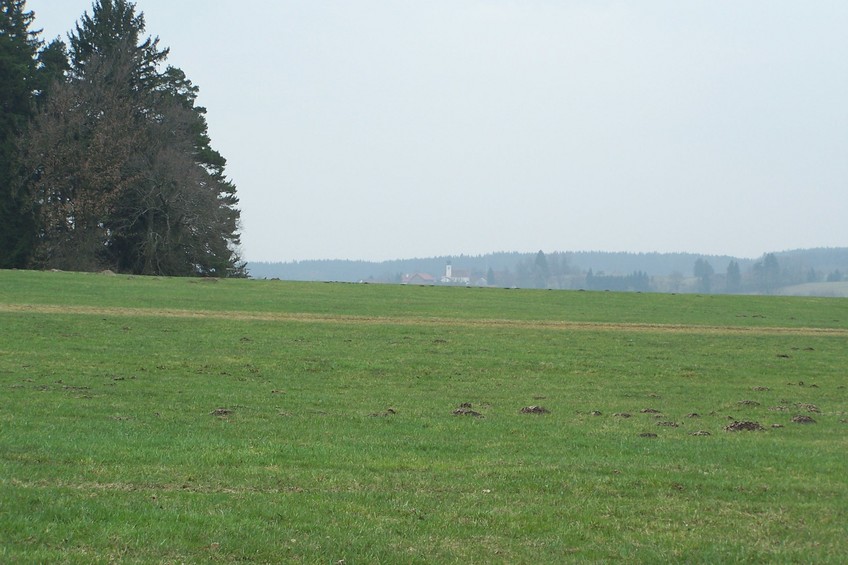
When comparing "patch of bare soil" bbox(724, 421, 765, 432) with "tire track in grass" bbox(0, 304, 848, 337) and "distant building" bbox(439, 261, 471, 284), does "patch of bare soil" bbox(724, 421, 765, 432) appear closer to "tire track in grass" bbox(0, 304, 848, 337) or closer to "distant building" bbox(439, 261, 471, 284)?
"tire track in grass" bbox(0, 304, 848, 337)

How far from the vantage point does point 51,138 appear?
6744 cm

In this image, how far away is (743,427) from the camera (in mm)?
17797

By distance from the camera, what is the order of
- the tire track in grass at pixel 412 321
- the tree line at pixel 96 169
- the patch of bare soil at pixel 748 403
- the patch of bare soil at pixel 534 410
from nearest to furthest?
the patch of bare soil at pixel 534 410, the patch of bare soil at pixel 748 403, the tire track in grass at pixel 412 321, the tree line at pixel 96 169

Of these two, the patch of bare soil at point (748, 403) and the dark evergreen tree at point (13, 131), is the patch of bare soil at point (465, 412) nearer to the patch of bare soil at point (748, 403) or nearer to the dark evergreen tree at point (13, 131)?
the patch of bare soil at point (748, 403)

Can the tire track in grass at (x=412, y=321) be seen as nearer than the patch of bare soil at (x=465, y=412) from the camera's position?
No

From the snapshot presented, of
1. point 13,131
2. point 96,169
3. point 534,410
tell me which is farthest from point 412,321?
point 13,131

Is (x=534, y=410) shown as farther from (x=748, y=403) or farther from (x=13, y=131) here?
(x=13, y=131)

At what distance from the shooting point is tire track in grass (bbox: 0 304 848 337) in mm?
37344

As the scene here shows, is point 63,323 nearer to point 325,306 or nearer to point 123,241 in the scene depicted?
point 325,306

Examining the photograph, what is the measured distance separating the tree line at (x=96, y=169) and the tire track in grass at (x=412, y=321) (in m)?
31.7

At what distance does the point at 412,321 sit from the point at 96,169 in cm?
3734

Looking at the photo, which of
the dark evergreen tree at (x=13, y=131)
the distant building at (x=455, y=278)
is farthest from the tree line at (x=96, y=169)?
the distant building at (x=455, y=278)

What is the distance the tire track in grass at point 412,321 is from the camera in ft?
123

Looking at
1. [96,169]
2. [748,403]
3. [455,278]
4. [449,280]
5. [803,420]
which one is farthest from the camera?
[455,278]
